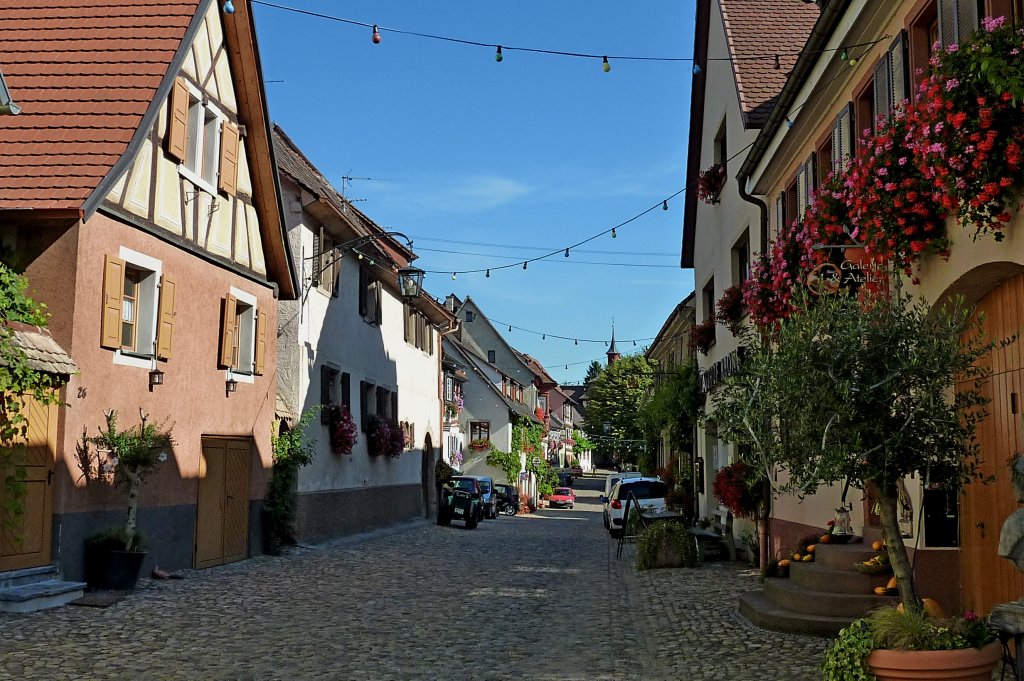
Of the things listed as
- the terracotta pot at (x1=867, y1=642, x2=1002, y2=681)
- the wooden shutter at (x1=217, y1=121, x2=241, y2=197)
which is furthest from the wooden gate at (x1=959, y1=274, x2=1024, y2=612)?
the wooden shutter at (x1=217, y1=121, x2=241, y2=197)

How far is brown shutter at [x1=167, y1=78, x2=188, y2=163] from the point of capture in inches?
598

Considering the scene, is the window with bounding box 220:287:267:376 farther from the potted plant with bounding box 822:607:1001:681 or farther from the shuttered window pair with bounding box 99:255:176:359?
the potted plant with bounding box 822:607:1001:681

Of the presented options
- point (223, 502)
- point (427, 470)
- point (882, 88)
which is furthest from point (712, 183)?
point (427, 470)

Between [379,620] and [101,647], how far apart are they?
2803 millimetres

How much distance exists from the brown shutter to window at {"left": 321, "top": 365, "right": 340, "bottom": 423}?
345 inches

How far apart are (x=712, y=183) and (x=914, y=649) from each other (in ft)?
50.1

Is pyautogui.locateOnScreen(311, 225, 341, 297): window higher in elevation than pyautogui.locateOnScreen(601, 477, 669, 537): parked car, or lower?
higher

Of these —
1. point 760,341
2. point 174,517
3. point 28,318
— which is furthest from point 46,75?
point 760,341

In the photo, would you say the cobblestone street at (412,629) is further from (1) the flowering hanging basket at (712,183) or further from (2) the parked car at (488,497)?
(2) the parked car at (488,497)

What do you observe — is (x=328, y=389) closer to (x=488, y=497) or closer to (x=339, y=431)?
(x=339, y=431)

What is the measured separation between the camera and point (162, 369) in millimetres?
15133

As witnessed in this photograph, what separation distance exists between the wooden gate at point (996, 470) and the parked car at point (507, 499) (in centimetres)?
3524

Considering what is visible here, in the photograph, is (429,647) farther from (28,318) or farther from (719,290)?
(719,290)

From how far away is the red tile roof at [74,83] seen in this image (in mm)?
13016
